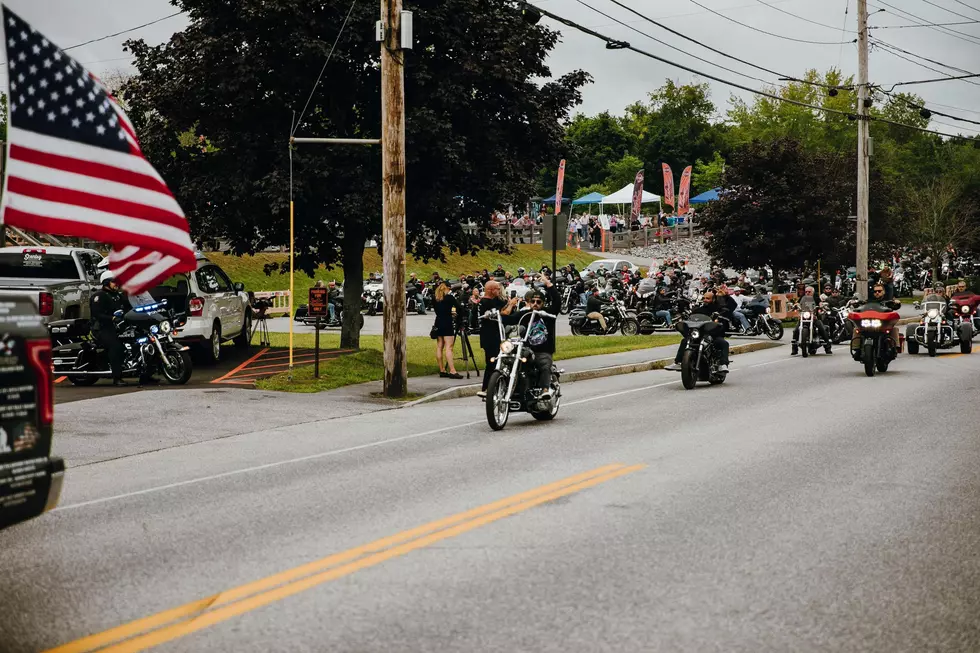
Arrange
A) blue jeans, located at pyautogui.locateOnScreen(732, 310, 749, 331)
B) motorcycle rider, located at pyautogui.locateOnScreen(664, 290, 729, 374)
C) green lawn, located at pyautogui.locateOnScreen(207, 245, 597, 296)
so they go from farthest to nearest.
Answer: green lawn, located at pyautogui.locateOnScreen(207, 245, 597, 296), blue jeans, located at pyautogui.locateOnScreen(732, 310, 749, 331), motorcycle rider, located at pyautogui.locateOnScreen(664, 290, 729, 374)

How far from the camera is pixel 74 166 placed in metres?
6.48

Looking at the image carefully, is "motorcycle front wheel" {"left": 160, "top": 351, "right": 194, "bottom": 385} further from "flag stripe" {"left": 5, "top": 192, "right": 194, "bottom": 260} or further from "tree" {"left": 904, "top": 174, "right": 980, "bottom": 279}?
"tree" {"left": 904, "top": 174, "right": 980, "bottom": 279}

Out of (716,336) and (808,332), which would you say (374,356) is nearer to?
(716,336)

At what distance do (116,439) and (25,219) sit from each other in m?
7.58

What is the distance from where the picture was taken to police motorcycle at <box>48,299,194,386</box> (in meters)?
18.8

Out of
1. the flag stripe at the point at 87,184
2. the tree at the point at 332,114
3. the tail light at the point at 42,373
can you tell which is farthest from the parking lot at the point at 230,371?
the tail light at the point at 42,373

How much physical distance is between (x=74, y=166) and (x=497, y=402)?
7.97 metres

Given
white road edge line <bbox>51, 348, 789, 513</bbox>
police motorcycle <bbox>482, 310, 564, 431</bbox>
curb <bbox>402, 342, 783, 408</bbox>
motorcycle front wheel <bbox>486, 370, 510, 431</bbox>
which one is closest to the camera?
A: white road edge line <bbox>51, 348, 789, 513</bbox>

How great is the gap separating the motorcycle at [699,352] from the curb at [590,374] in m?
2.85

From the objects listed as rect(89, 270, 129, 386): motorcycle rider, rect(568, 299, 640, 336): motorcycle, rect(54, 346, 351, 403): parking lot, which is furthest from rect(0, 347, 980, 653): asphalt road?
rect(568, 299, 640, 336): motorcycle

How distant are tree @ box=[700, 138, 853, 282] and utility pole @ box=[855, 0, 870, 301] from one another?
3.95 m

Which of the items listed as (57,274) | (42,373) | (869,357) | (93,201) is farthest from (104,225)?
(869,357)

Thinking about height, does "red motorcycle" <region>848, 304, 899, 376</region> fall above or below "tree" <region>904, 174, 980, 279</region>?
below

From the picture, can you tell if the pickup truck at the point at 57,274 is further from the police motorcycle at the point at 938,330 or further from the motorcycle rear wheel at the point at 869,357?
the police motorcycle at the point at 938,330
